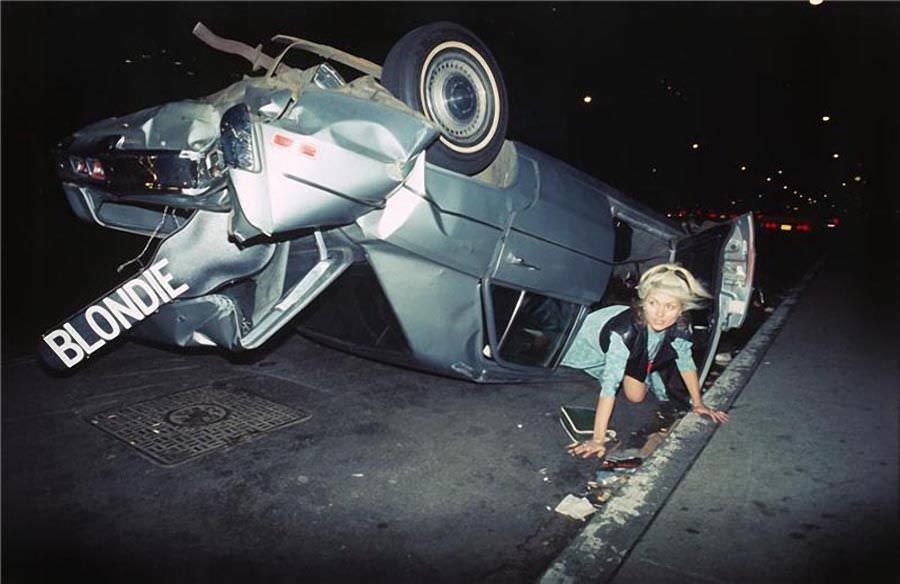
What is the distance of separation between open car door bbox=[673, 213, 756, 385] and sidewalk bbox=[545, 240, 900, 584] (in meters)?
0.51

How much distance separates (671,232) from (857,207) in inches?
3027

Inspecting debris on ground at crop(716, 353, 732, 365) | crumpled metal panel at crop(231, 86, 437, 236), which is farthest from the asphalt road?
debris on ground at crop(716, 353, 732, 365)

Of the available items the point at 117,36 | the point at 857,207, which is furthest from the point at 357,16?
the point at 857,207

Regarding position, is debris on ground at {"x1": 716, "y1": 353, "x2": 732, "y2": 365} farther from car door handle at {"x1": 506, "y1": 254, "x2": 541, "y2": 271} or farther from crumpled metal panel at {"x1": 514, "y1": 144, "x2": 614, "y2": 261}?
car door handle at {"x1": 506, "y1": 254, "x2": 541, "y2": 271}

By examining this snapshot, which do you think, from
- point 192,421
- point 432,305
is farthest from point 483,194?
point 192,421

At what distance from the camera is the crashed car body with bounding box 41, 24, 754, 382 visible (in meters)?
2.64

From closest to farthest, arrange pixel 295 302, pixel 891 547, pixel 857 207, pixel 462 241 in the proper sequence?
pixel 891 547
pixel 295 302
pixel 462 241
pixel 857 207

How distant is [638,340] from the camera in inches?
136

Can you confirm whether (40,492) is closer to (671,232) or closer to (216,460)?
(216,460)

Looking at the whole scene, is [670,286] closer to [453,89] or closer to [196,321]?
[453,89]

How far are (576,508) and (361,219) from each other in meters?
1.92

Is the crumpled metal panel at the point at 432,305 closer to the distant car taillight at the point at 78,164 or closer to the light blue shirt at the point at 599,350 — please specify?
the light blue shirt at the point at 599,350

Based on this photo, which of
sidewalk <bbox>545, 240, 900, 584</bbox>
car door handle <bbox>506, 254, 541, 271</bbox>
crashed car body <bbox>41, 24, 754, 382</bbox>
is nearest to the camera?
sidewalk <bbox>545, 240, 900, 584</bbox>

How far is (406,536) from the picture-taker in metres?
2.49
